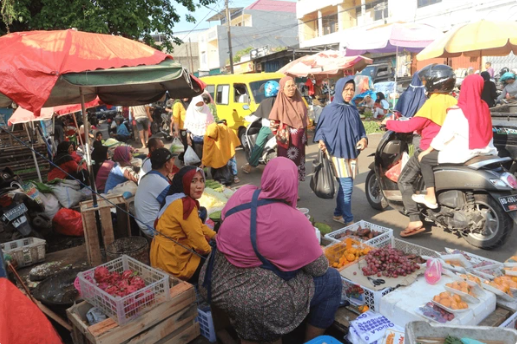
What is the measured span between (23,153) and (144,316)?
25.9 feet

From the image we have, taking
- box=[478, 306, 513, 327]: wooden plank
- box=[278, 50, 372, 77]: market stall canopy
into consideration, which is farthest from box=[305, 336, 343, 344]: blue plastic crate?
box=[278, 50, 372, 77]: market stall canopy

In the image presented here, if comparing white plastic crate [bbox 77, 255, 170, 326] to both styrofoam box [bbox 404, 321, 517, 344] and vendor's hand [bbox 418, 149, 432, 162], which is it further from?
vendor's hand [bbox 418, 149, 432, 162]

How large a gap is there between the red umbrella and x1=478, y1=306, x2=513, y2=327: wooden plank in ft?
10.3

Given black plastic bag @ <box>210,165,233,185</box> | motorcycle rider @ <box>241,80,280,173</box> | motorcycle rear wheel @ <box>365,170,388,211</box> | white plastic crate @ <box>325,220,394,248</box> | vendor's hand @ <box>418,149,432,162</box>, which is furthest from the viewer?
black plastic bag @ <box>210,165,233,185</box>

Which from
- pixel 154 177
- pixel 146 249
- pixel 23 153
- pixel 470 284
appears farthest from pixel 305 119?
pixel 23 153

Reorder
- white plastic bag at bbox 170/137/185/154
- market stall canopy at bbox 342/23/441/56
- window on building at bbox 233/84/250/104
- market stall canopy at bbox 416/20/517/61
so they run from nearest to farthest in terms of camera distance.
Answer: market stall canopy at bbox 416/20/517/61 < white plastic bag at bbox 170/137/185/154 < market stall canopy at bbox 342/23/441/56 < window on building at bbox 233/84/250/104

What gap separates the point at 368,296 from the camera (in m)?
2.77

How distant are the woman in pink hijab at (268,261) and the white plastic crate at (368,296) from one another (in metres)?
0.47

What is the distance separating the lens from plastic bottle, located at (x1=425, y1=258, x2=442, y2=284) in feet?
9.20

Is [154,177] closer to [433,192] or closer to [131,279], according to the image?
[131,279]

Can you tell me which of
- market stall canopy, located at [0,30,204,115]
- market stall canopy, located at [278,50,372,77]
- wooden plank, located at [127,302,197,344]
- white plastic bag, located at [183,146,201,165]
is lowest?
wooden plank, located at [127,302,197,344]

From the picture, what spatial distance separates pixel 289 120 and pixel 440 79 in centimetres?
213

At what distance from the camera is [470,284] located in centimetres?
271

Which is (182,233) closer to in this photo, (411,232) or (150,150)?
(150,150)
